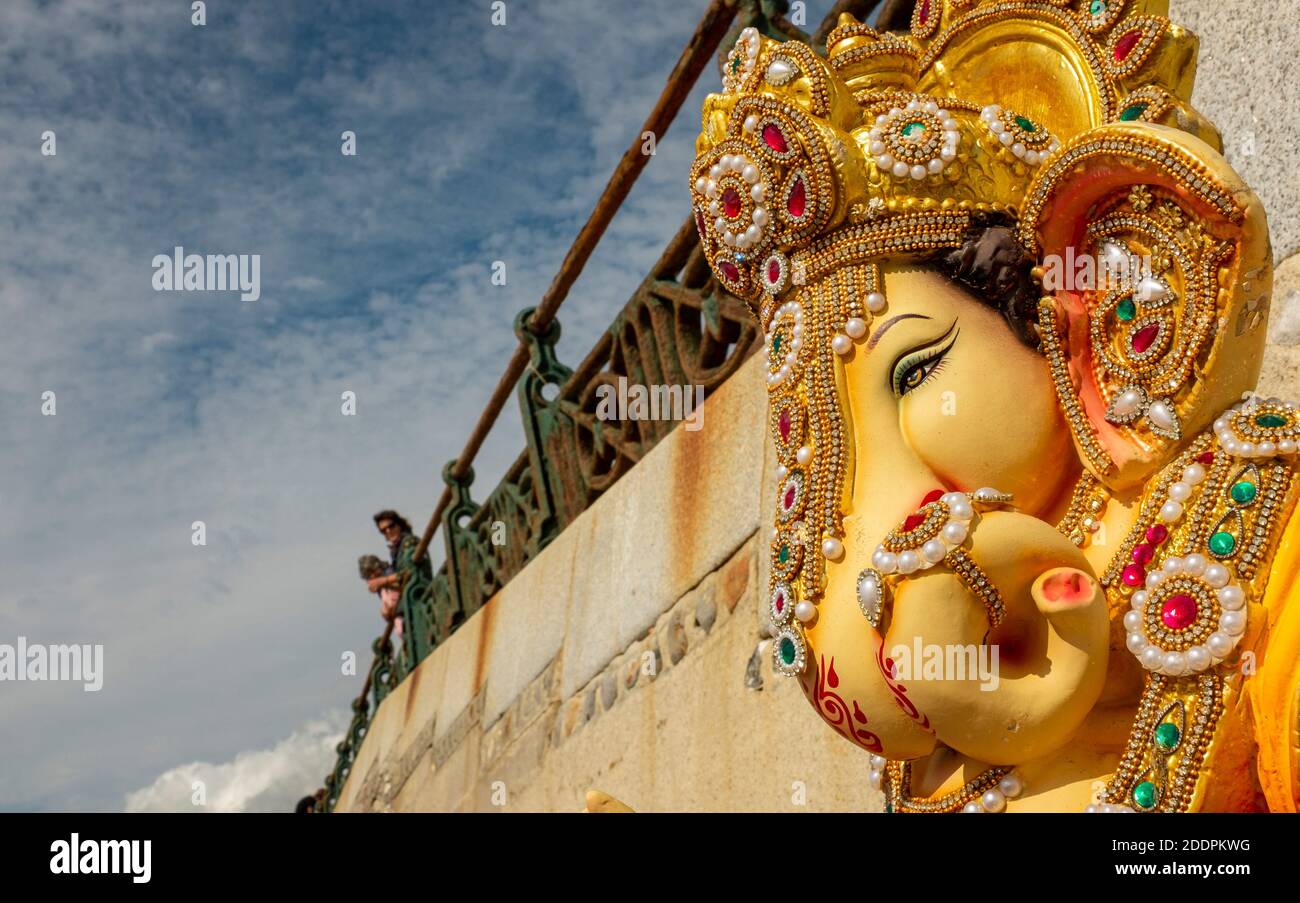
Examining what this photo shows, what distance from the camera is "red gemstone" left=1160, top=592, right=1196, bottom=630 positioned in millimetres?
1820

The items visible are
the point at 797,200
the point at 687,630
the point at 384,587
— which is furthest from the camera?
the point at 384,587

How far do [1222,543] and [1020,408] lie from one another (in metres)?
0.32

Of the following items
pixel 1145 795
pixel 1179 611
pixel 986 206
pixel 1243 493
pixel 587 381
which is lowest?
pixel 1145 795

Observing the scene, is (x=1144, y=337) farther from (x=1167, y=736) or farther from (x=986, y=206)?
(x=1167, y=736)

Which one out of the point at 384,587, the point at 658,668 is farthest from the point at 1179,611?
the point at 384,587

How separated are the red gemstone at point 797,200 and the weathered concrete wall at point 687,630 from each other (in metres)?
0.85

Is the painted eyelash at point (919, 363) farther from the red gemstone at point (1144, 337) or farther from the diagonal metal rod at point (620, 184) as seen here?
the diagonal metal rod at point (620, 184)

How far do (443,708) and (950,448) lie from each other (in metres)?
5.09

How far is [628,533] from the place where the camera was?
484 centimetres

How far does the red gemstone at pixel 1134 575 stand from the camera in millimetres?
1891

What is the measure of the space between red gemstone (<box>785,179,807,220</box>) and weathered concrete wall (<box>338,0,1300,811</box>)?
0.85 metres

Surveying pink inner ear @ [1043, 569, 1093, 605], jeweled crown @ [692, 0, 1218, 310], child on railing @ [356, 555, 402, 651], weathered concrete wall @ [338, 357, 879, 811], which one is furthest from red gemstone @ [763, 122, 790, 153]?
child on railing @ [356, 555, 402, 651]

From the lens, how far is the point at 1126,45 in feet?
6.88
